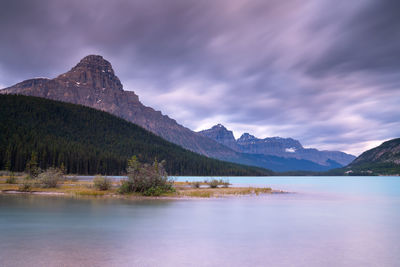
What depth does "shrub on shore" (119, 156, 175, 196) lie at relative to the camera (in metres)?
48.7

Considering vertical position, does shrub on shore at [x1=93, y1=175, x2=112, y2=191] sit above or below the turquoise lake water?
above

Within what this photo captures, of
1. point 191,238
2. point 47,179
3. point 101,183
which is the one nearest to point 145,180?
point 101,183

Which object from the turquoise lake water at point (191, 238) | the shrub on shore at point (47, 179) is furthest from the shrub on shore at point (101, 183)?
the turquoise lake water at point (191, 238)

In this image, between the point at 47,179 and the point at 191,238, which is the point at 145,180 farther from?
the point at 191,238

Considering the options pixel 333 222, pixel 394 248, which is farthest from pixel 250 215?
pixel 394 248

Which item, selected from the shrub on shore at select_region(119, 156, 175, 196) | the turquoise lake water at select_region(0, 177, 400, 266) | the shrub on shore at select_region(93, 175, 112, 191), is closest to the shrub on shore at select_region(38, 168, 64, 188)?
the shrub on shore at select_region(93, 175, 112, 191)

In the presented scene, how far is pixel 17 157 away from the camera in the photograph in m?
118

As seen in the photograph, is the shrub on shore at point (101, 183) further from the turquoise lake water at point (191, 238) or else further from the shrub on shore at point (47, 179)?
the turquoise lake water at point (191, 238)

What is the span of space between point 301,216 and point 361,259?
16.0 metres

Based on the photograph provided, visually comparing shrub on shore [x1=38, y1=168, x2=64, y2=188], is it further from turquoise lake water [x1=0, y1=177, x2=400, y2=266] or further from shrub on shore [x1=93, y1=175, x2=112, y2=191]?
turquoise lake water [x1=0, y1=177, x2=400, y2=266]

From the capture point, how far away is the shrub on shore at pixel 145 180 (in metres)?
48.7

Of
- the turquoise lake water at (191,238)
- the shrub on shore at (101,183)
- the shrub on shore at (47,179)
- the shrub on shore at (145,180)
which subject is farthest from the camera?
the shrub on shore at (47,179)

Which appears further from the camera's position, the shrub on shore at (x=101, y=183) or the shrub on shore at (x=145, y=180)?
the shrub on shore at (x=101, y=183)

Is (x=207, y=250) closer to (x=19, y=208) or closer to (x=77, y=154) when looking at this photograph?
(x=19, y=208)
